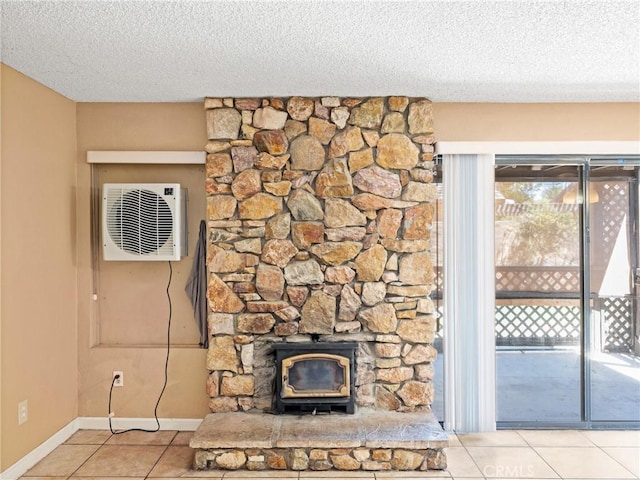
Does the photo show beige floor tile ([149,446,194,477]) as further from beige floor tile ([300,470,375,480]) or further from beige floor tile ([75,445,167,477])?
beige floor tile ([300,470,375,480])

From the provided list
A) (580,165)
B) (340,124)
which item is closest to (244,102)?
(340,124)

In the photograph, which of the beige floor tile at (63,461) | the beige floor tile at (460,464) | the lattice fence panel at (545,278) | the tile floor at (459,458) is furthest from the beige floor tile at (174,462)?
the lattice fence panel at (545,278)

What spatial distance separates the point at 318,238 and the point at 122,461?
6.27 ft

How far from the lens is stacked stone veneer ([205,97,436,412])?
348 cm

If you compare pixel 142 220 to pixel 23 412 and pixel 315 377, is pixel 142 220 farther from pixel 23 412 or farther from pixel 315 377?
pixel 315 377

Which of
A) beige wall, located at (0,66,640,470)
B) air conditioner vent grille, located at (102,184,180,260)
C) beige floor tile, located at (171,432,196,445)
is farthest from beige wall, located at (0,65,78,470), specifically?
beige floor tile, located at (171,432,196,445)

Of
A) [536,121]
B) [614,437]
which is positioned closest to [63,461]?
[614,437]

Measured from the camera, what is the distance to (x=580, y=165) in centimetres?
375

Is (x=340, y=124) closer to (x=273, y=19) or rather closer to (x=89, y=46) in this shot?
(x=273, y=19)

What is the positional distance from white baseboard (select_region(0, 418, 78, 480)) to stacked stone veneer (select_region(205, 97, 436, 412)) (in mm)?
1044

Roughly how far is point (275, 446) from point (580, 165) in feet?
9.76

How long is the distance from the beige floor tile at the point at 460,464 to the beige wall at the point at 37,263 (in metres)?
2.62

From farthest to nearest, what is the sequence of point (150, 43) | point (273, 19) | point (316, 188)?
1. point (316, 188)
2. point (150, 43)
3. point (273, 19)

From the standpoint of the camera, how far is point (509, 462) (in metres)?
3.16
